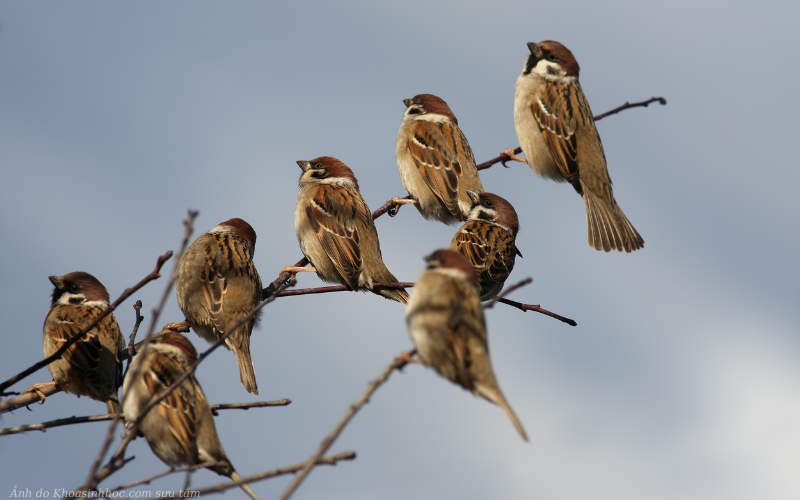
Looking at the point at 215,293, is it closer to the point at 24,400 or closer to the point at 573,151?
the point at 24,400

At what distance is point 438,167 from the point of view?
6.83 metres

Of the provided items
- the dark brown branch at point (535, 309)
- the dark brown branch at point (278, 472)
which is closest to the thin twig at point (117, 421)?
the dark brown branch at point (278, 472)

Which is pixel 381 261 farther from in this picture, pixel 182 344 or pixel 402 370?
pixel 402 370

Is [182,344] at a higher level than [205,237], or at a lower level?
lower

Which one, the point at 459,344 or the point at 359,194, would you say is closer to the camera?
the point at 459,344

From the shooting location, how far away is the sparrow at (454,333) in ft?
10.2

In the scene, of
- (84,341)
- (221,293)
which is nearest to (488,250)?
(221,293)

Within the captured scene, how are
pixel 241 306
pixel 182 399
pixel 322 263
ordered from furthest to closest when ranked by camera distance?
1. pixel 322 263
2. pixel 241 306
3. pixel 182 399

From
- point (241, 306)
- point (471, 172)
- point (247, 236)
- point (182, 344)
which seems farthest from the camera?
point (471, 172)

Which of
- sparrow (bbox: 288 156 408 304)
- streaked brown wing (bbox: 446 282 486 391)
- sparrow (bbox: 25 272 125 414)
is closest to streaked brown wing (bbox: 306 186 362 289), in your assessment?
sparrow (bbox: 288 156 408 304)

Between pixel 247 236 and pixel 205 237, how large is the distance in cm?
43

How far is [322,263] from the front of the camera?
6.07 meters

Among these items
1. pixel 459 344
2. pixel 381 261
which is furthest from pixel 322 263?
pixel 459 344

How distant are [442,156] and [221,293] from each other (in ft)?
7.94
